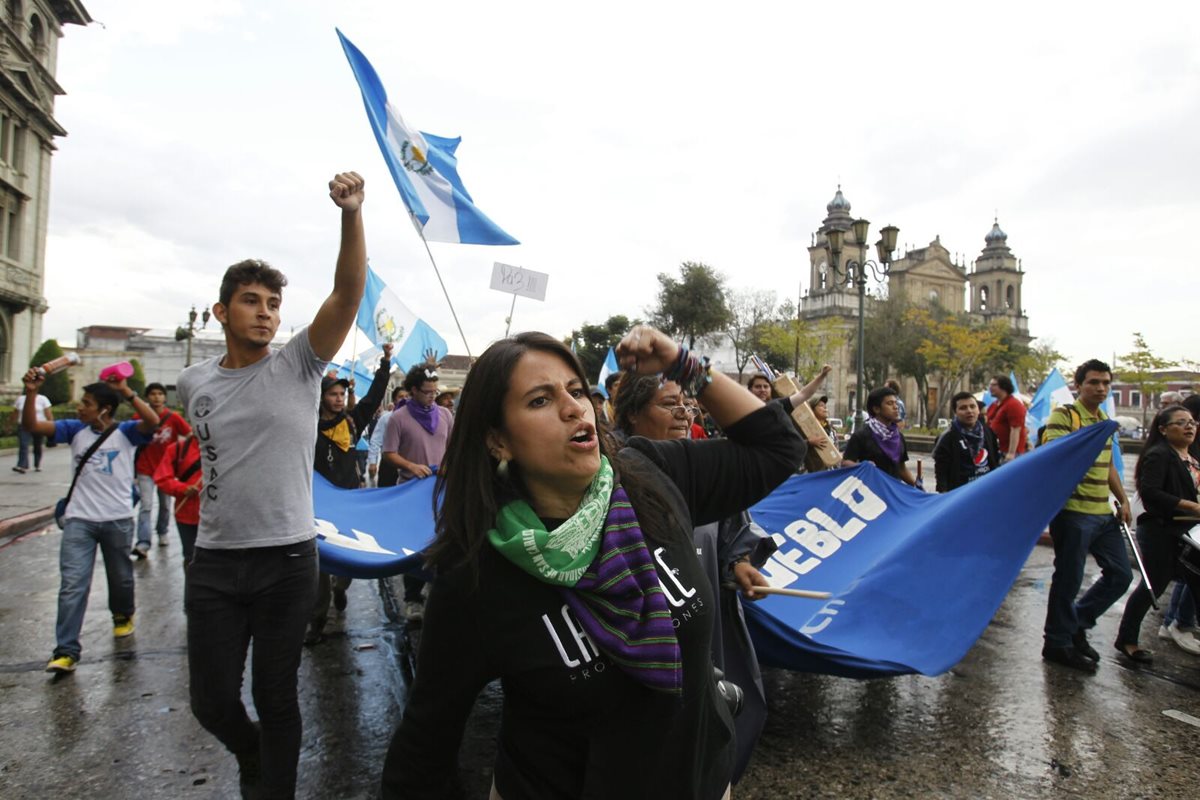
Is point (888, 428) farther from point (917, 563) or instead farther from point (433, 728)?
point (433, 728)

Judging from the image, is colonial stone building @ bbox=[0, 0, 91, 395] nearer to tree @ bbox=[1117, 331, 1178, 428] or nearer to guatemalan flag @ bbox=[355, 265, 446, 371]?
guatemalan flag @ bbox=[355, 265, 446, 371]

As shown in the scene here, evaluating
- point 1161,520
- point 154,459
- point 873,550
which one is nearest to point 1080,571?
point 1161,520

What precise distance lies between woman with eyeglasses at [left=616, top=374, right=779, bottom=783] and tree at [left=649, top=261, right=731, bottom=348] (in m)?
48.4

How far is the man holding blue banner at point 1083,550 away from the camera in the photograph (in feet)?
17.3

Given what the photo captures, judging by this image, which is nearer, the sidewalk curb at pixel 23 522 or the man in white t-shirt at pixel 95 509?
the man in white t-shirt at pixel 95 509

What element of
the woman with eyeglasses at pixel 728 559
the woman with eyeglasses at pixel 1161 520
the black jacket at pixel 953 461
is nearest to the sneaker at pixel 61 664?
the woman with eyeglasses at pixel 728 559

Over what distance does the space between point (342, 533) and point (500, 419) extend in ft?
10.2

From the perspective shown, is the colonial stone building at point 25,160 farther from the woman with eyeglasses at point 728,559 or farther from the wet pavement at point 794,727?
the woman with eyeglasses at point 728,559

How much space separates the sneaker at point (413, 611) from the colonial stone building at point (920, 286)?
241 feet

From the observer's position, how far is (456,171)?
6.08 meters

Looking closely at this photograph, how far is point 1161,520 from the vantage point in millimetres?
5465

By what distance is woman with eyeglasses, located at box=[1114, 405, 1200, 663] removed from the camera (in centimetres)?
539

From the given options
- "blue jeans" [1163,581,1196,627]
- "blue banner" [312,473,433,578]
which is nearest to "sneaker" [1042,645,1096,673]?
"blue jeans" [1163,581,1196,627]

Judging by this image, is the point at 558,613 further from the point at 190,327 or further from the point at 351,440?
the point at 190,327
